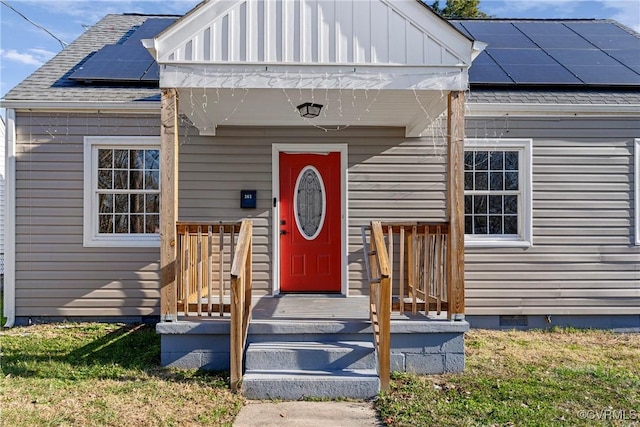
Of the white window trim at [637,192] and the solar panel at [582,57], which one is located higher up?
the solar panel at [582,57]

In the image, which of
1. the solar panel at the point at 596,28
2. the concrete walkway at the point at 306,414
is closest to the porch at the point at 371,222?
the concrete walkway at the point at 306,414

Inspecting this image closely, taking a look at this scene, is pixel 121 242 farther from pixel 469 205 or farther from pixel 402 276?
pixel 469 205

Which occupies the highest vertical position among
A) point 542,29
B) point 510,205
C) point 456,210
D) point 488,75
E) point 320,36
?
point 542,29

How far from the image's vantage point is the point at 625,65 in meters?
6.83

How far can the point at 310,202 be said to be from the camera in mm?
→ 6414

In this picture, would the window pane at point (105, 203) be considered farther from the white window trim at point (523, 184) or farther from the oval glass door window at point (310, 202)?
the white window trim at point (523, 184)

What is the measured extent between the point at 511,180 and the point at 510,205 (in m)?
0.34

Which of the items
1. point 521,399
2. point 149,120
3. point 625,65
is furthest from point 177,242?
point 625,65

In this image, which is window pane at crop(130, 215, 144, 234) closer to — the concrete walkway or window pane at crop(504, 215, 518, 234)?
the concrete walkway

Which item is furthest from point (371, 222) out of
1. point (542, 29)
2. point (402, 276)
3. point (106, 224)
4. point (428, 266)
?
point (542, 29)

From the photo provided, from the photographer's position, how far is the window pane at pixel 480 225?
639 centimetres

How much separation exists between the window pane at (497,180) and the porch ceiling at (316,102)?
3.97 feet

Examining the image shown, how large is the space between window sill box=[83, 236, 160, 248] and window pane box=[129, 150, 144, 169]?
98 centimetres

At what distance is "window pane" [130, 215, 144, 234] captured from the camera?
636 cm
